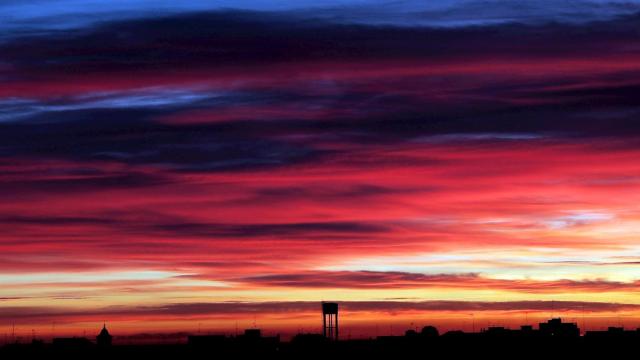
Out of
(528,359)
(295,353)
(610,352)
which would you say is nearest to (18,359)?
(295,353)

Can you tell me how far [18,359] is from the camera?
641ft

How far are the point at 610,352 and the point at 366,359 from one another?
37.1m

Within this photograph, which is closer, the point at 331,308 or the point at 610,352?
the point at 331,308

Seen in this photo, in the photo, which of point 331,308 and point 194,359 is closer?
point 331,308

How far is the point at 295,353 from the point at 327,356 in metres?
4.85

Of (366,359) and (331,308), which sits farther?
(366,359)

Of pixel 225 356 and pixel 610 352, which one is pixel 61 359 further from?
pixel 610 352

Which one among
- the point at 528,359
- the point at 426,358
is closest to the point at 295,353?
the point at 426,358

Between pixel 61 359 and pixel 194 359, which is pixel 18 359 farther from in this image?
pixel 194 359

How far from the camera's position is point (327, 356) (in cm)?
19850

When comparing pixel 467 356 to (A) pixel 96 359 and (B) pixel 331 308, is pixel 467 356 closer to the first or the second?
(B) pixel 331 308

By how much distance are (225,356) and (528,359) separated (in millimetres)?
45416

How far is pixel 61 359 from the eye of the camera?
199125 millimetres

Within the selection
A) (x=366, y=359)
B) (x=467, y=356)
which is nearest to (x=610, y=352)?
(x=467, y=356)
